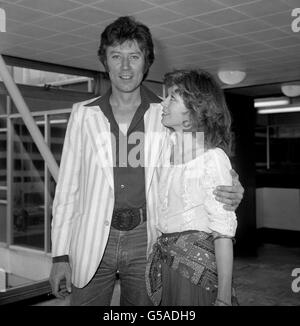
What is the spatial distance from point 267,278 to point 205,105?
4.78 metres

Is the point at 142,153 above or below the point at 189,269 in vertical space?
above

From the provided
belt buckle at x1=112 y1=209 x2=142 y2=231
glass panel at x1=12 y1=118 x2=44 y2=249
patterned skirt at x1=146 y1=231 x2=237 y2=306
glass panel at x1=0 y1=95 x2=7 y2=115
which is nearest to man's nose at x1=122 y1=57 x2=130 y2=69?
belt buckle at x1=112 y1=209 x2=142 y2=231

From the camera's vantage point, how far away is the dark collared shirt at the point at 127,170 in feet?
5.16

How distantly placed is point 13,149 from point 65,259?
5.77 metres

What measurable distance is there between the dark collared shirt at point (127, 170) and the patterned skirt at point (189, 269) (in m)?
0.20

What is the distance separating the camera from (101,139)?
1589 millimetres

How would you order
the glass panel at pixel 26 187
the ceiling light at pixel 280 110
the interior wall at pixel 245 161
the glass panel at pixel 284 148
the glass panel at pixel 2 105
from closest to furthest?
the glass panel at pixel 2 105 → the glass panel at pixel 26 187 → the interior wall at pixel 245 161 → the ceiling light at pixel 280 110 → the glass panel at pixel 284 148

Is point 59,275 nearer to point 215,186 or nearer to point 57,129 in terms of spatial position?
point 215,186

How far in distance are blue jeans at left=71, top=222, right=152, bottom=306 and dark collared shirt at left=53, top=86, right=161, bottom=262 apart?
0.11 meters

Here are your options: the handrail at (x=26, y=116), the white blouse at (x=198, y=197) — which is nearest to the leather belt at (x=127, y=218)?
the white blouse at (x=198, y=197)

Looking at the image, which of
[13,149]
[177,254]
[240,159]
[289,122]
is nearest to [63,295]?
[177,254]

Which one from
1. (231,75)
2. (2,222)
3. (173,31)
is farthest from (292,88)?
(2,222)
